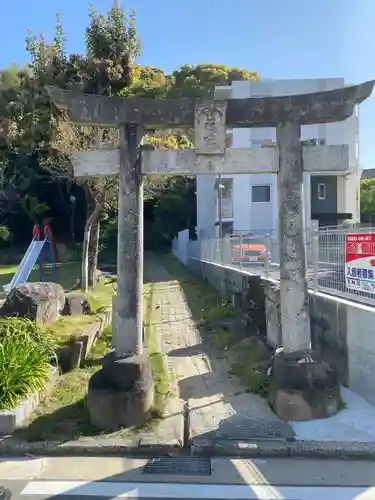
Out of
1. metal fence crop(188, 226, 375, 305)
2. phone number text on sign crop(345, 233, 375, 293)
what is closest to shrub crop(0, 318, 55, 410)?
metal fence crop(188, 226, 375, 305)

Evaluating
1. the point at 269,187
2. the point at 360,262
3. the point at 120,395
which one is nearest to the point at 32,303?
the point at 120,395

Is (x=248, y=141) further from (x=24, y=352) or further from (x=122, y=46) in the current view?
(x=24, y=352)

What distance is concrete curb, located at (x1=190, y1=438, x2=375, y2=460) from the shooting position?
199 inches

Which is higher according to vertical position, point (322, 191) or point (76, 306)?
point (322, 191)

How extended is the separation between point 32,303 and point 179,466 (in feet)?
15.3

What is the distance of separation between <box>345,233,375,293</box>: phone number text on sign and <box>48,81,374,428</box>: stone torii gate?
2.47 feet

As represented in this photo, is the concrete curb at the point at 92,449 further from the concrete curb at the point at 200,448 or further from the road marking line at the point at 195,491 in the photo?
the road marking line at the point at 195,491

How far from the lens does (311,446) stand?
515 centimetres

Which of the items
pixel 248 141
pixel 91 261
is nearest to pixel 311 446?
pixel 91 261

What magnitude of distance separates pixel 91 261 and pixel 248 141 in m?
17.8

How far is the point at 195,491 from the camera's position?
4.39 meters

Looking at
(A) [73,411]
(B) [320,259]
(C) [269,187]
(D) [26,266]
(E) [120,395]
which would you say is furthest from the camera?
(C) [269,187]

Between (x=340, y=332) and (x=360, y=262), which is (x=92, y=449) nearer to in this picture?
(x=340, y=332)

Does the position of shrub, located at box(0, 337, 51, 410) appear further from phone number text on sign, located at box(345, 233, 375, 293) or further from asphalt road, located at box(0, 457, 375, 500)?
phone number text on sign, located at box(345, 233, 375, 293)
